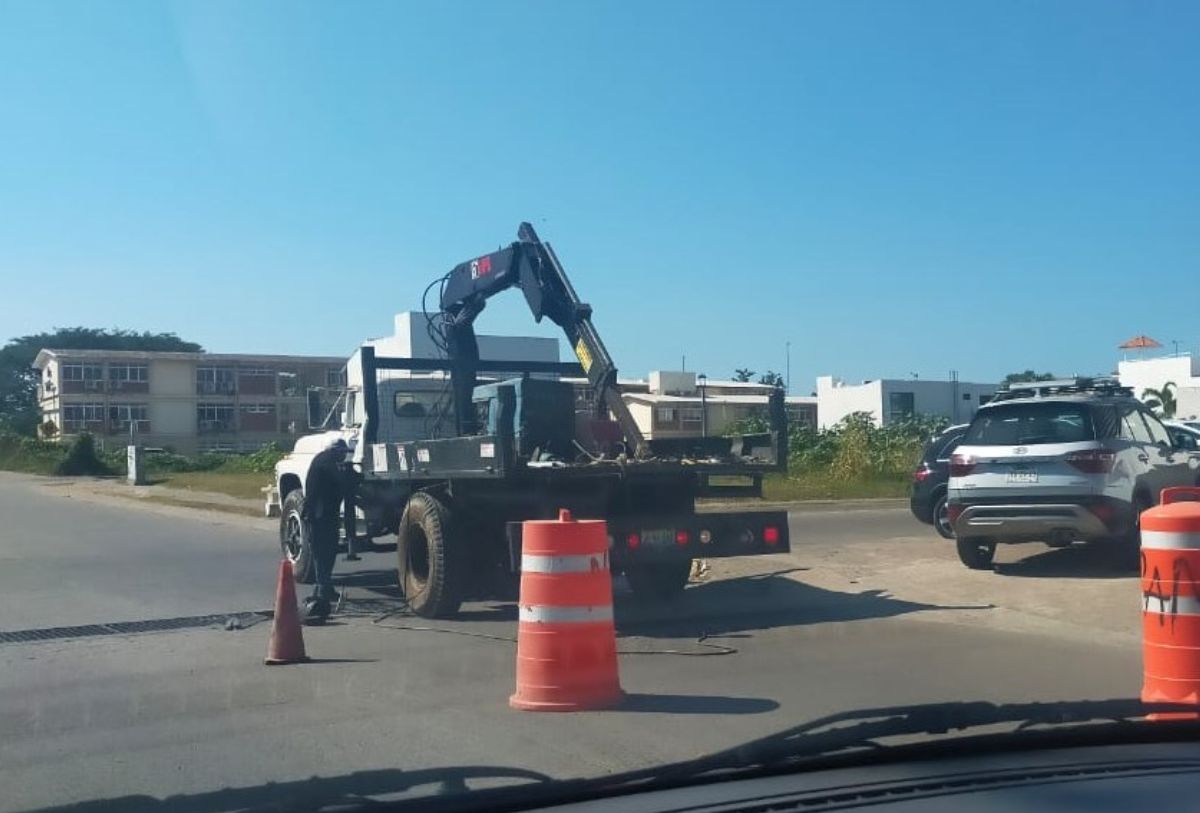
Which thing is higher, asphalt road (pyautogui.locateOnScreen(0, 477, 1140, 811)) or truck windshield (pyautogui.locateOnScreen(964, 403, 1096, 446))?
truck windshield (pyautogui.locateOnScreen(964, 403, 1096, 446))

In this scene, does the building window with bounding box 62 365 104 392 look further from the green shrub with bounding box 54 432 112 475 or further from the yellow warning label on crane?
the yellow warning label on crane

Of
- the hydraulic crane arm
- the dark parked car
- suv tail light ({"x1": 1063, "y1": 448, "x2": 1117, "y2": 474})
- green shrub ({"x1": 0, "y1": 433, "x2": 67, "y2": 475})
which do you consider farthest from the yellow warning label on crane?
green shrub ({"x1": 0, "y1": 433, "x2": 67, "y2": 475})

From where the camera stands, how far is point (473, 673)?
28.9 ft

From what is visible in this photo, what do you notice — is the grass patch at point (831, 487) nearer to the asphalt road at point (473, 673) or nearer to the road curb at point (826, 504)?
the road curb at point (826, 504)

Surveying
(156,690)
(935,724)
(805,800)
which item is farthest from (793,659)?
(805,800)

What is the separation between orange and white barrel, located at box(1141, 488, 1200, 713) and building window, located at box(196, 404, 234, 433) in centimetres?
7444

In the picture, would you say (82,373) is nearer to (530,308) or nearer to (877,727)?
(530,308)

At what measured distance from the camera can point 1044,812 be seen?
10.6ft

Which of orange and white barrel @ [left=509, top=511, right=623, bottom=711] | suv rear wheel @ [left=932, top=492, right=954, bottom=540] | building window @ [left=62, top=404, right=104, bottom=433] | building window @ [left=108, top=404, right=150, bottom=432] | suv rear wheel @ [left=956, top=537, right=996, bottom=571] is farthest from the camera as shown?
building window @ [left=62, top=404, right=104, bottom=433]

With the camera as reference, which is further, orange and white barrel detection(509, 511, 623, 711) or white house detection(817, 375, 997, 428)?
white house detection(817, 375, 997, 428)

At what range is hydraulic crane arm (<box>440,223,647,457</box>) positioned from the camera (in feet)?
43.5

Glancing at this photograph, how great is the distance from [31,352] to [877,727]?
112 metres

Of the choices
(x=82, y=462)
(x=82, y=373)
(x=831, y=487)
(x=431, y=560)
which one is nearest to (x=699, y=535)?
(x=431, y=560)

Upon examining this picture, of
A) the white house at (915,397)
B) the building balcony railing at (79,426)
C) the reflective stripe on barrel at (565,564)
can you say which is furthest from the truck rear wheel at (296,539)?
the building balcony railing at (79,426)
